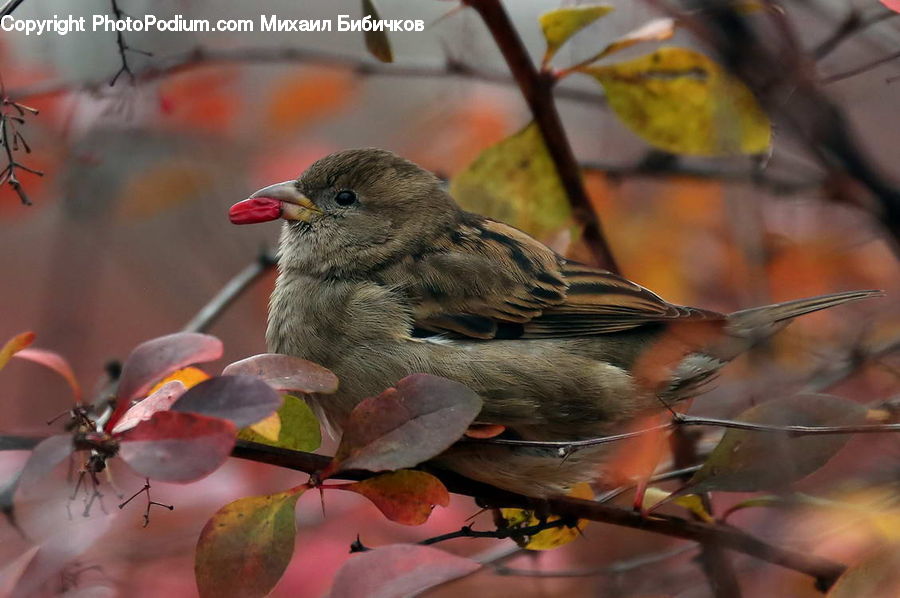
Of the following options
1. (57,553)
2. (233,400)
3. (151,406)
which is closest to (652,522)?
(233,400)

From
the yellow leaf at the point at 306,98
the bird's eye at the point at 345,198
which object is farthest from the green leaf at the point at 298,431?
the yellow leaf at the point at 306,98

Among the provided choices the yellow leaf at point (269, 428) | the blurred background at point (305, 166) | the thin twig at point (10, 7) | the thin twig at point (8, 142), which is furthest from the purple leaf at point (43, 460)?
the thin twig at point (10, 7)

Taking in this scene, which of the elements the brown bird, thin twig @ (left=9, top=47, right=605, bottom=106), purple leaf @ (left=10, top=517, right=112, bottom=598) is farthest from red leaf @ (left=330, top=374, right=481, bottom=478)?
thin twig @ (left=9, top=47, right=605, bottom=106)

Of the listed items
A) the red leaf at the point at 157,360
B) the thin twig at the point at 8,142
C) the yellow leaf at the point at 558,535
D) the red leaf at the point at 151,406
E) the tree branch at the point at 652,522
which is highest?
the thin twig at the point at 8,142

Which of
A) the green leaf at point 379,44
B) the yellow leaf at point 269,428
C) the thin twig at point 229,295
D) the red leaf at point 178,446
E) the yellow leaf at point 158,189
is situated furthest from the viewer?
the yellow leaf at point 158,189

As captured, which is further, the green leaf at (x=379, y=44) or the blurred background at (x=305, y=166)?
the blurred background at (x=305, y=166)

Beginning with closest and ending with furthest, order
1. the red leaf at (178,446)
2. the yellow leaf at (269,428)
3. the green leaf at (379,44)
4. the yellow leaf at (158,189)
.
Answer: the red leaf at (178,446), the yellow leaf at (269,428), the green leaf at (379,44), the yellow leaf at (158,189)

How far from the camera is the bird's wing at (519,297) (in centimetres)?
311

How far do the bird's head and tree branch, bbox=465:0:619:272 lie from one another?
525mm

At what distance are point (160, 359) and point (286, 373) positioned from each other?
0.25 metres

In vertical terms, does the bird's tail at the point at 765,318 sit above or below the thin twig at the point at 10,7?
below

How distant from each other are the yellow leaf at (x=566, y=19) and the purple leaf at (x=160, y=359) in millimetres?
1499

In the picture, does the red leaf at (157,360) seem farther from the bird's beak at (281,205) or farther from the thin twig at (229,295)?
the bird's beak at (281,205)

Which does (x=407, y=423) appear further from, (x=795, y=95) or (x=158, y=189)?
(x=158, y=189)
